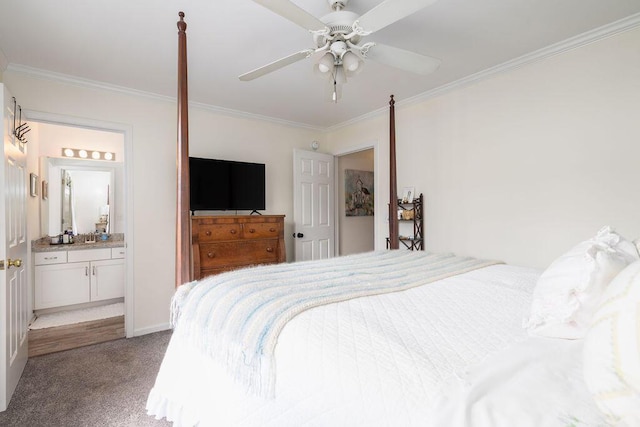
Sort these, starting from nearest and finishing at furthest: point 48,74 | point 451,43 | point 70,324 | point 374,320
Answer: point 374,320, point 451,43, point 48,74, point 70,324

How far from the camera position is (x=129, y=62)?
8.29ft

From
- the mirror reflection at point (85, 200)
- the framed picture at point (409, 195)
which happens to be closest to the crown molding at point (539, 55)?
the framed picture at point (409, 195)

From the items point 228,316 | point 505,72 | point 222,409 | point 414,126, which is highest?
point 505,72

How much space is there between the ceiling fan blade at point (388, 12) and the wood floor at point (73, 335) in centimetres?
348

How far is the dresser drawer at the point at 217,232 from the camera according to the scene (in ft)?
10.1

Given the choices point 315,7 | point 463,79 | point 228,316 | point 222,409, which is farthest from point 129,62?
point 463,79

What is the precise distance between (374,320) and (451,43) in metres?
2.20

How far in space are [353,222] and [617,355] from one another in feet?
14.3

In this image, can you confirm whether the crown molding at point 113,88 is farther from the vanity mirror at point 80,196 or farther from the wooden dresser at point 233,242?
the vanity mirror at point 80,196

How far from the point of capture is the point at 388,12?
1.45 meters

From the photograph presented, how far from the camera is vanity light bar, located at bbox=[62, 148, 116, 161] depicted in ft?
13.2

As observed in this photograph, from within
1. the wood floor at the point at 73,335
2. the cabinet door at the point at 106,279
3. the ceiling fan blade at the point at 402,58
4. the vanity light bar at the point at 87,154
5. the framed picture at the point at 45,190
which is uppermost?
the ceiling fan blade at the point at 402,58

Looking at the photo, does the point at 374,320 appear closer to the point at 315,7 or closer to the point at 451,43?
the point at 315,7

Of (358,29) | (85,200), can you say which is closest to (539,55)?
(358,29)
